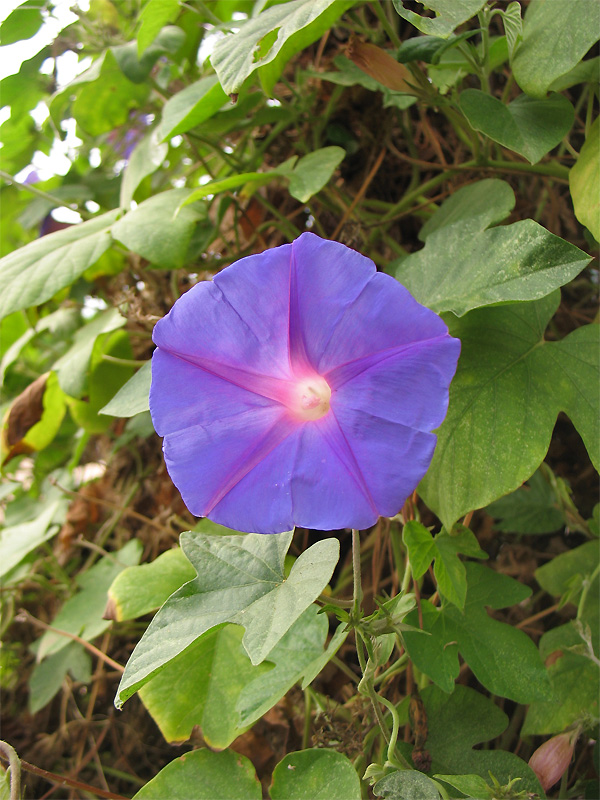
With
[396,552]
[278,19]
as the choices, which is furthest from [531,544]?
[278,19]

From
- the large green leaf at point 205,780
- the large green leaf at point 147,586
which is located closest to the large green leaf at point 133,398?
the large green leaf at point 147,586

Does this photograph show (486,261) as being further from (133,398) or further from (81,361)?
(81,361)

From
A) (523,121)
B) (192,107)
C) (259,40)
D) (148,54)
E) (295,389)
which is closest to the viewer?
(295,389)

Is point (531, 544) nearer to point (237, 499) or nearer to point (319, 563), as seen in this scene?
point (319, 563)

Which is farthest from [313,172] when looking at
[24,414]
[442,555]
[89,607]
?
[89,607]

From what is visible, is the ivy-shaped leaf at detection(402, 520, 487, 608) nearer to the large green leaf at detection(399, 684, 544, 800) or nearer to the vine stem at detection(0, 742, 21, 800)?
the large green leaf at detection(399, 684, 544, 800)

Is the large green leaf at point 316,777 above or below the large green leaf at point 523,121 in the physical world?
below

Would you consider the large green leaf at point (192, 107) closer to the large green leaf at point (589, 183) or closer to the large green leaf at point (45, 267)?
the large green leaf at point (45, 267)
